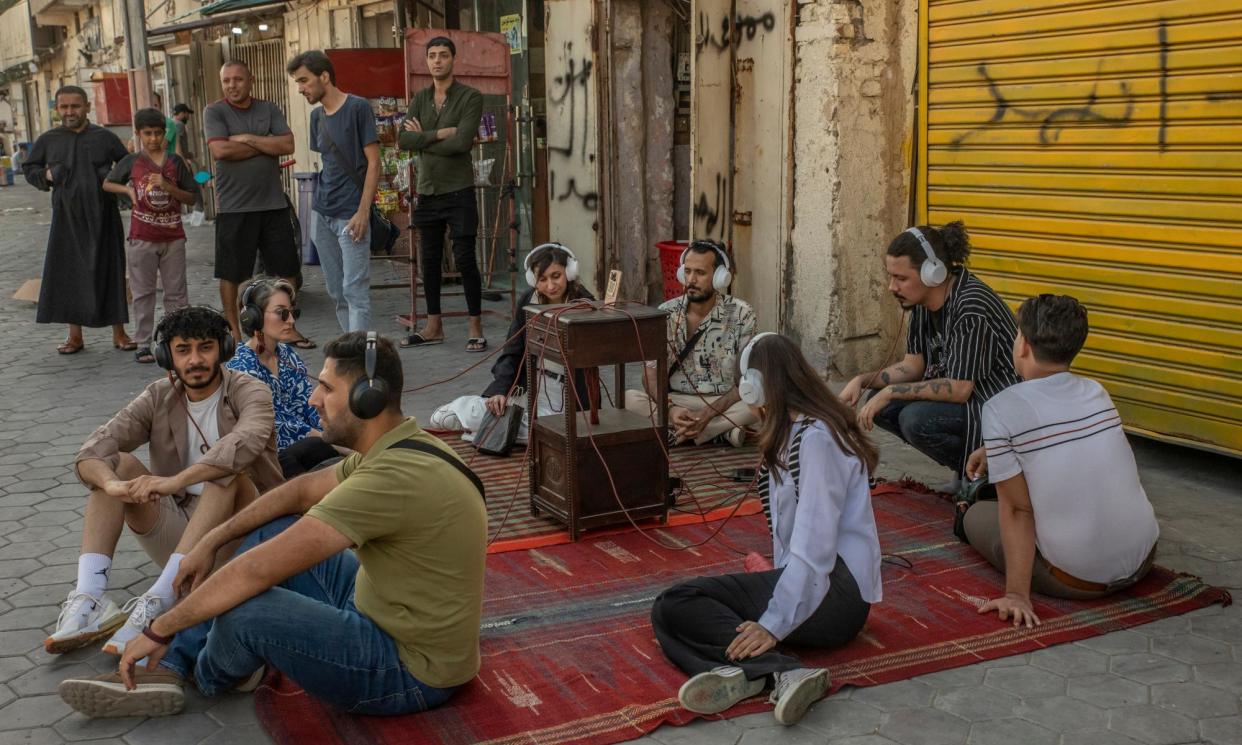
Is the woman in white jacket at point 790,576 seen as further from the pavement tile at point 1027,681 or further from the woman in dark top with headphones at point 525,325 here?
the woman in dark top with headphones at point 525,325

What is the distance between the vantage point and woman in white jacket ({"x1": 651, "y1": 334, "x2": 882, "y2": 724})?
12.0 feet

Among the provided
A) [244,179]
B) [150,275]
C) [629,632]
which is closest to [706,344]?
[629,632]

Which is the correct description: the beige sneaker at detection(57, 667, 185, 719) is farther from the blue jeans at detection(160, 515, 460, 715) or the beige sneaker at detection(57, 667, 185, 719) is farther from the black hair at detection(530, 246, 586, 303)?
the black hair at detection(530, 246, 586, 303)

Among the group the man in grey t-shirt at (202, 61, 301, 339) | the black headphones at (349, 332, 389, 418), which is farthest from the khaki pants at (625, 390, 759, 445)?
the man in grey t-shirt at (202, 61, 301, 339)

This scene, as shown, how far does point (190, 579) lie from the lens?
3732 millimetres

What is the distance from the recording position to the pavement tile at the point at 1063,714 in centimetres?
356

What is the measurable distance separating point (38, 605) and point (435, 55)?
5.40m

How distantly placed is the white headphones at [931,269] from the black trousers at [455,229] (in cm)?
451

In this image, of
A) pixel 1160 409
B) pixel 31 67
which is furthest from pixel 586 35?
pixel 31 67

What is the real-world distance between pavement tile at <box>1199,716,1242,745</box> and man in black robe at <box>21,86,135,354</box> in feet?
26.3

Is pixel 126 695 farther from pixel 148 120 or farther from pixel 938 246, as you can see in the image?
pixel 148 120

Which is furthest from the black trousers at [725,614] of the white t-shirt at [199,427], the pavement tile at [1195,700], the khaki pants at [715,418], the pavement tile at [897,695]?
the khaki pants at [715,418]

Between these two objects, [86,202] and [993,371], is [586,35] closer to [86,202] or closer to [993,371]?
[86,202]

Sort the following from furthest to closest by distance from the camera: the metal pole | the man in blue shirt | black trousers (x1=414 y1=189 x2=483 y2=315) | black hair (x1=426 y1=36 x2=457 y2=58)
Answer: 1. the metal pole
2. black trousers (x1=414 y1=189 x2=483 y2=315)
3. black hair (x1=426 y1=36 x2=457 y2=58)
4. the man in blue shirt
